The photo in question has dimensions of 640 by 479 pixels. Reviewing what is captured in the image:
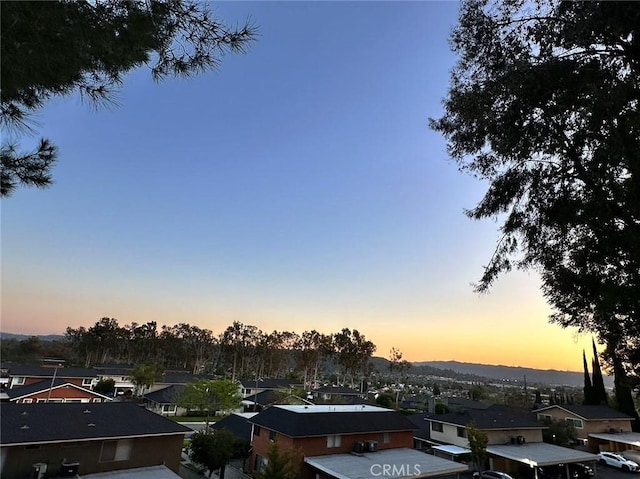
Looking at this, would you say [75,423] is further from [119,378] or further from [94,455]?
[119,378]

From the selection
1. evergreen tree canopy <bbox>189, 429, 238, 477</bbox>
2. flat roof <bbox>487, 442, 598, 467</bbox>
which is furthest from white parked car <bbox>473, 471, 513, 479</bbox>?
evergreen tree canopy <bbox>189, 429, 238, 477</bbox>

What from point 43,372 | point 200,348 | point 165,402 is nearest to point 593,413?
point 165,402

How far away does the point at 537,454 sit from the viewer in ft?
85.5

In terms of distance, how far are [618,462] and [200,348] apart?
271 feet

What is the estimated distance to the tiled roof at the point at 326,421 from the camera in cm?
2102

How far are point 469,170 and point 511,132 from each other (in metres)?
1.88

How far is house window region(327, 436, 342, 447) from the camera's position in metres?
21.3

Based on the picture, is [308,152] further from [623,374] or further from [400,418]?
[400,418]

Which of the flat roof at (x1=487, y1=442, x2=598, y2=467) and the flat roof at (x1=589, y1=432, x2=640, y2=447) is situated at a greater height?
the flat roof at (x1=487, y1=442, x2=598, y2=467)

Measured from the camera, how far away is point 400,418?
25.0 metres

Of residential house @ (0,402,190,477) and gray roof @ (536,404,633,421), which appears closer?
residential house @ (0,402,190,477)

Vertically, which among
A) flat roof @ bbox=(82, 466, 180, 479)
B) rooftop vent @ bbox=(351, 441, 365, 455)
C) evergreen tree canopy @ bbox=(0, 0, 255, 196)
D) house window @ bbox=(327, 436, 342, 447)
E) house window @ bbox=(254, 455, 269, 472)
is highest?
evergreen tree canopy @ bbox=(0, 0, 255, 196)

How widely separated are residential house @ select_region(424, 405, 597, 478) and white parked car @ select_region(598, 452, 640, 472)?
4741 millimetres

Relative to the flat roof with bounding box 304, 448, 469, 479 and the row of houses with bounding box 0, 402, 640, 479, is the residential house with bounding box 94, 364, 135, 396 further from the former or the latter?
the flat roof with bounding box 304, 448, 469, 479
